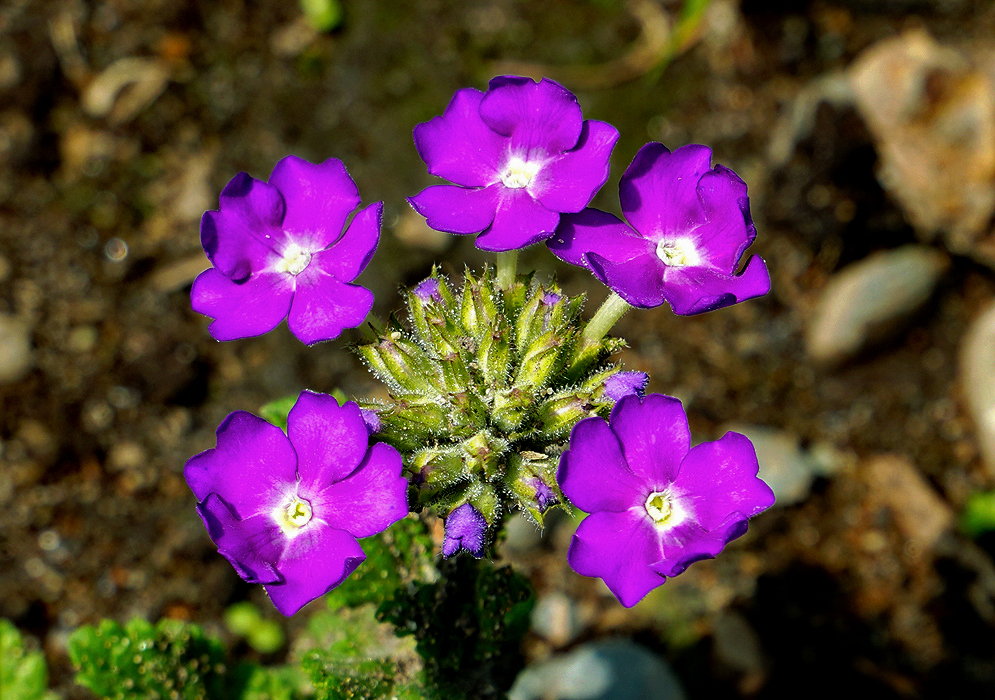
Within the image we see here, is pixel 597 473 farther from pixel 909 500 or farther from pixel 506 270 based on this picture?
pixel 909 500

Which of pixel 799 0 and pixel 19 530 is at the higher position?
pixel 799 0

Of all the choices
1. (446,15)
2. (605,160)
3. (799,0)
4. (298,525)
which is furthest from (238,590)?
(799,0)

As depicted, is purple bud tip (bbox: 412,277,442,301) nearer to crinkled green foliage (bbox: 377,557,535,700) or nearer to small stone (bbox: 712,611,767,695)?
crinkled green foliage (bbox: 377,557,535,700)

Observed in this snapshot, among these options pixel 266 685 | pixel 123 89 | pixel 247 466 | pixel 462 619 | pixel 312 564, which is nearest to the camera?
pixel 312 564

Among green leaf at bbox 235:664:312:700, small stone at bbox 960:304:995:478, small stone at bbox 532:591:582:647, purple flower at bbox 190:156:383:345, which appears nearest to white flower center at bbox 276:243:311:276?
purple flower at bbox 190:156:383:345

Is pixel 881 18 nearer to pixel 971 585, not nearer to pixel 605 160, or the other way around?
pixel 971 585

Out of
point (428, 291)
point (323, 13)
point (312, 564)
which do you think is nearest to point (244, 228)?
point (428, 291)
